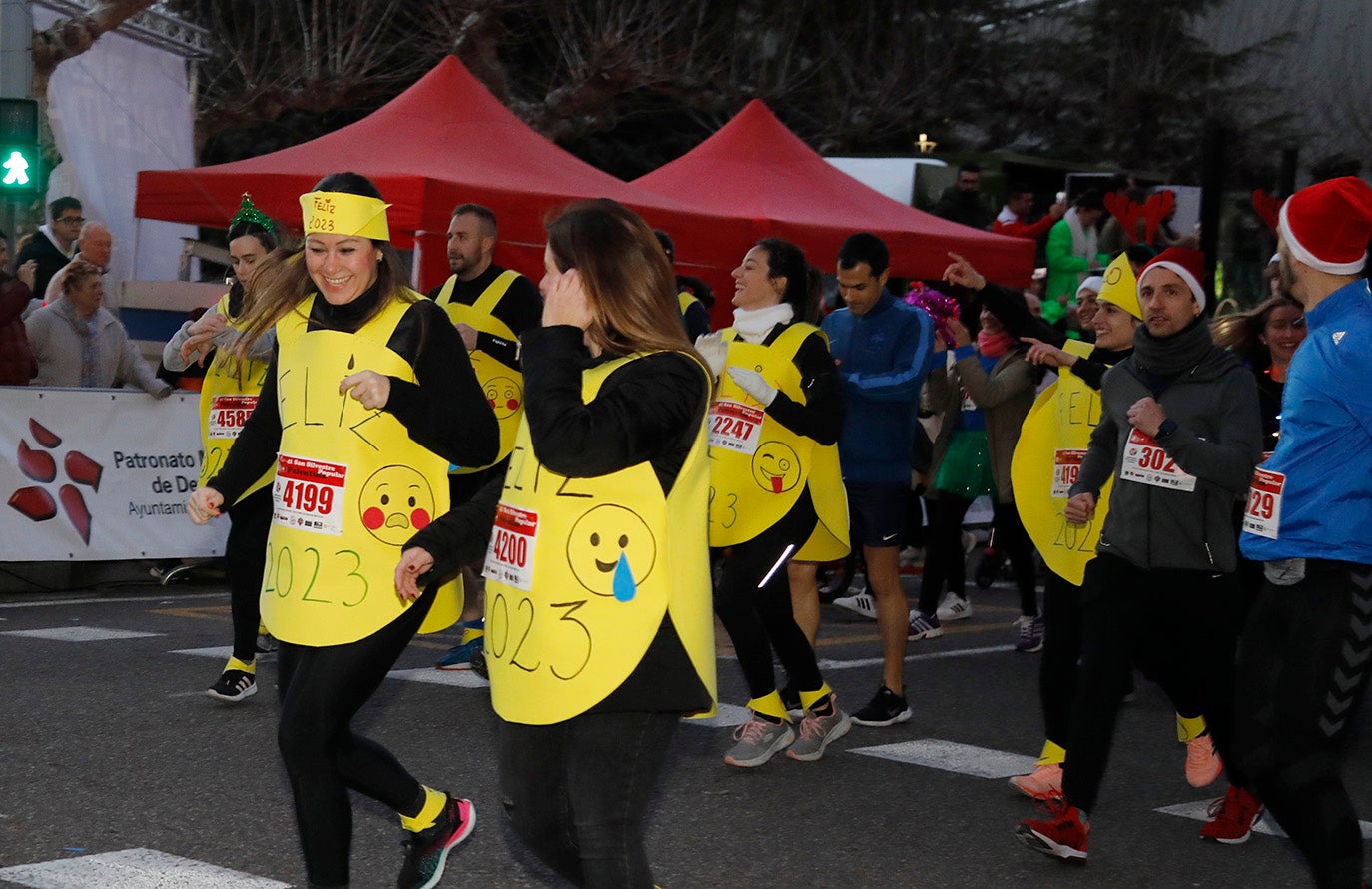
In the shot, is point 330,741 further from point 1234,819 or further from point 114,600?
point 114,600

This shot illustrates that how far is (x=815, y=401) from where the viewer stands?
6582 mm

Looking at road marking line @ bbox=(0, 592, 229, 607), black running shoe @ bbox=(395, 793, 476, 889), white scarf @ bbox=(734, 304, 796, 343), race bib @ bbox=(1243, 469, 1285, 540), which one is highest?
white scarf @ bbox=(734, 304, 796, 343)

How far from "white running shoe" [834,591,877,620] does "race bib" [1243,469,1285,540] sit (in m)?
6.87

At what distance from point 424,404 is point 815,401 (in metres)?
2.50

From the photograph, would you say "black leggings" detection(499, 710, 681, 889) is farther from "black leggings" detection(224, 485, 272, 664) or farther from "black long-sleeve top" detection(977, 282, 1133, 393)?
"black leggings" detection(224, 485, 272, 664)

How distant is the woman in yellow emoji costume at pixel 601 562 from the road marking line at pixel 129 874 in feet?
5.08

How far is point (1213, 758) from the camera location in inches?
241

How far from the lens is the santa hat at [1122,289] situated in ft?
20.8

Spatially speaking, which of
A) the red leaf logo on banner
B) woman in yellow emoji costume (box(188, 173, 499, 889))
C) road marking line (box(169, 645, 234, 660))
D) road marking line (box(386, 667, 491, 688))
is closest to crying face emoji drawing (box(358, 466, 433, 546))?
woman in yellow emoji costume (box(188, 173, 499, 889))

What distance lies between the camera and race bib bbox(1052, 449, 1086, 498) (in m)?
7.04

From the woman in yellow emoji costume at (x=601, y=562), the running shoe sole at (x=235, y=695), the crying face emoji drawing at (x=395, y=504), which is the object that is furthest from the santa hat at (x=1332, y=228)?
the running shoe sole at (x=235, y=695)

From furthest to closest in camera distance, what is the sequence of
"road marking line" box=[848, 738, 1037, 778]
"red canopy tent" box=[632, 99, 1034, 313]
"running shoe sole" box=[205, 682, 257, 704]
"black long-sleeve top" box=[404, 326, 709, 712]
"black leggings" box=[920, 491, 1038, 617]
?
"red canopy tent" box=[632, 99, 1034, 313]
"black leggings" box=[920, 491, 1038, 617]
"running shoe sole" box=[205, 682, 257, 704]
"road marking line" box=[848, 738, 1037, 778]
"black long-sleeve top" box=[404, 326, 709, 712]

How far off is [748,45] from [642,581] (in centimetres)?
2988

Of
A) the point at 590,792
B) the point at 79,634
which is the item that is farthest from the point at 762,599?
the point at 79,634
